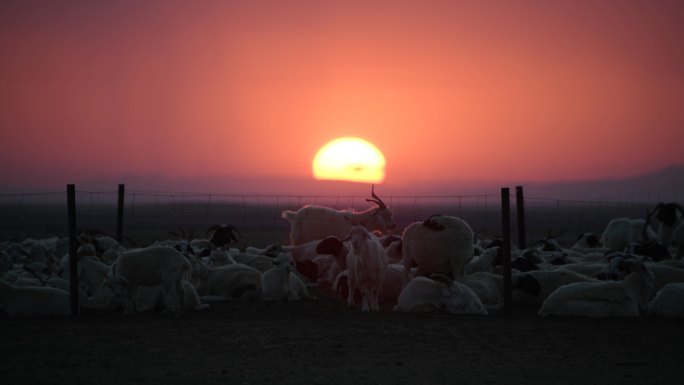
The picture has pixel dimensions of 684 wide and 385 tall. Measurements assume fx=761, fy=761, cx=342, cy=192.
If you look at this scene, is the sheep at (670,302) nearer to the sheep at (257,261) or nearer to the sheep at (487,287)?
the sheep at (487,287)

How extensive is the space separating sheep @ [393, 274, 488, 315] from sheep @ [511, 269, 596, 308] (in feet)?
4.26

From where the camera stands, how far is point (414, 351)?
9023 mm

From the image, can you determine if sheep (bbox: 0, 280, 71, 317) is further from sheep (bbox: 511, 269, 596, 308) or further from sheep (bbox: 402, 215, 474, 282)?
sheep (bbox: 511, 269, 596, 308)

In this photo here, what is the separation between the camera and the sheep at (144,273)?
463 inches

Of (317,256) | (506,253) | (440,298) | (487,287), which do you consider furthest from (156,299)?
(317,256)

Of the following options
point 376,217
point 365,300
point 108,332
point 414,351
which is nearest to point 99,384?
point 108,332

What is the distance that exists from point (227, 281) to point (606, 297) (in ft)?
21.7

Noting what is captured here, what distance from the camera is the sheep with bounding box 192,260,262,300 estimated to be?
45.5 ft

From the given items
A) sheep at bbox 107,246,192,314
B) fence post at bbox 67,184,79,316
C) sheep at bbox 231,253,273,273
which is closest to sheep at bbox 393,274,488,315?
sheep at bbox 107,246,192,314

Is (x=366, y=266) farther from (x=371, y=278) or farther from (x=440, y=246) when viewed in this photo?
(x=440, y=246)

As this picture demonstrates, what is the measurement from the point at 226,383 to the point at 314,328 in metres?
3.18

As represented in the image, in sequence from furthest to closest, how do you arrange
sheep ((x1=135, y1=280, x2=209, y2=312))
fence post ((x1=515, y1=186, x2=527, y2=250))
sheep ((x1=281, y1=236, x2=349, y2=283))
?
1. fence post ((x1=515, y1=186, x2=527, y2=250))
2. sheep ((x1=281, y1=236, x2=349, y2=283))
3. sheep ((x1=135, y1=280, x2=209, y2=312))

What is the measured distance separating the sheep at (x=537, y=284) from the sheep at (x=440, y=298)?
130 centimetres

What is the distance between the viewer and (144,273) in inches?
464
